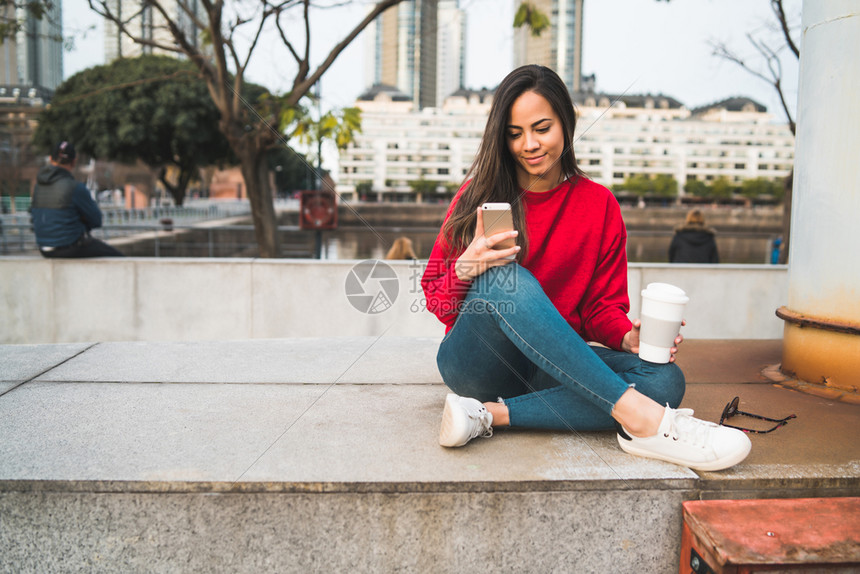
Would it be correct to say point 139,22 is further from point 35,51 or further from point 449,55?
point 449,55

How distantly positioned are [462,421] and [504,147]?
Answer: 879 millimetres

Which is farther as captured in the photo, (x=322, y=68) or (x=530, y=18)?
(x=322, y=68)

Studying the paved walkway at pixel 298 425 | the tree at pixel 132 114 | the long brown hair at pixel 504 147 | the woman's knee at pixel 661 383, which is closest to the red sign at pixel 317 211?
the paved walkway at pixel 298 425

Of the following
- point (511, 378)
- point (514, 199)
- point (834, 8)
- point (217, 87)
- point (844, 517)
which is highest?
point (217, 87)

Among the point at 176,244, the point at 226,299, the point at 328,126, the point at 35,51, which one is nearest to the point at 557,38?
the point at 328,126

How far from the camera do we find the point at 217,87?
727 centimetres

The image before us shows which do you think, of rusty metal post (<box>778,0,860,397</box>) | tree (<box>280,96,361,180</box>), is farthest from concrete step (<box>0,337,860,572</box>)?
tree (<box>280,96,361,180</box>)

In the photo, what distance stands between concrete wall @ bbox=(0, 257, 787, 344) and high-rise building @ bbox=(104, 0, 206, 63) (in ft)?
10.6

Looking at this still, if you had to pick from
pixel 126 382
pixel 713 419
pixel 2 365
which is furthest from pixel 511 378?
pixel 2 365

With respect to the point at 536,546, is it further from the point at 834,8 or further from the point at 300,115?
the point at 300,115

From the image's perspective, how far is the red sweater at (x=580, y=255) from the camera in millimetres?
1920

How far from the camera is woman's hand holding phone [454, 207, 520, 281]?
159 cm

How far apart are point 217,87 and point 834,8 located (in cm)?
657

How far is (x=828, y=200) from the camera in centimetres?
231
